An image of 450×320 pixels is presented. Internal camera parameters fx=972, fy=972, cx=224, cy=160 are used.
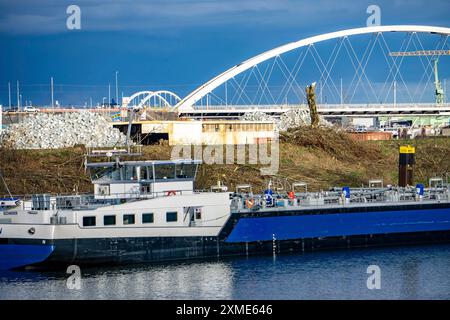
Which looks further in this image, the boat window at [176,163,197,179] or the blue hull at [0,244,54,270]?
the boat window at [176,163,197,179]

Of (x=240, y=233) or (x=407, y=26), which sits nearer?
(x=240, y=233)

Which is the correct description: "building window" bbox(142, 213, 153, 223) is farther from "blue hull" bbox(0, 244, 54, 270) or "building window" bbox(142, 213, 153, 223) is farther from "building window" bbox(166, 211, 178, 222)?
"blue hull" bbox(0, 244, 54, 270)

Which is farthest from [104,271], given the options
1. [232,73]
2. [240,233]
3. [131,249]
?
[232,73]

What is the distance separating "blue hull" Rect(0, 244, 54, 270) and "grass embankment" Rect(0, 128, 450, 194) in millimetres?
15766

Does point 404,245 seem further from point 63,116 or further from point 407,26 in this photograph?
point 407,26

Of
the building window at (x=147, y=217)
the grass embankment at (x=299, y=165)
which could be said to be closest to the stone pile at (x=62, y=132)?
the grass embankment at (x=299, y=165)

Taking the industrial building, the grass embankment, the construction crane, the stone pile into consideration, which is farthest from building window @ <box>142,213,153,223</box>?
the construction crane

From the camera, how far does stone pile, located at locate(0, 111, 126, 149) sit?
72.3 meters

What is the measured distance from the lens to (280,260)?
155 feet

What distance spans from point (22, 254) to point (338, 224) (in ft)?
53.8

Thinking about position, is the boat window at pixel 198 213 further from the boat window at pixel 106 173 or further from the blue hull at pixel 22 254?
the blue hull at pixel 22 254

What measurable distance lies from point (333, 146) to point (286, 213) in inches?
1121

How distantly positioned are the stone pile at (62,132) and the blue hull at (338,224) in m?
26.2

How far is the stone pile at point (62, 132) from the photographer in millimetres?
72312
